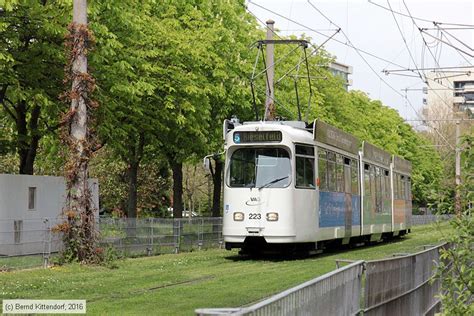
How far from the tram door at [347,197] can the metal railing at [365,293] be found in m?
11.3

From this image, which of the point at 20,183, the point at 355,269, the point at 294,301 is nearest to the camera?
the point at 294,301

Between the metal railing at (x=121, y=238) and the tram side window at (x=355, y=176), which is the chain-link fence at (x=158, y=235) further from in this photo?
the tram side window at (x=355, y=176)

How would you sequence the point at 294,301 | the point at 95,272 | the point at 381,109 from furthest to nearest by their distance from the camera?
the point at 381,109, the point at 95,272, the point at 294,301

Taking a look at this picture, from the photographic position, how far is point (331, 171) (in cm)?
2603

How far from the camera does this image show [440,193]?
11.7 meters

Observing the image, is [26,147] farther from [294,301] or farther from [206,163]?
[294,301]

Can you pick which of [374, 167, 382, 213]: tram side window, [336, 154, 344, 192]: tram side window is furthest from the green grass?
[374, 167, 382, 213]: tram side window

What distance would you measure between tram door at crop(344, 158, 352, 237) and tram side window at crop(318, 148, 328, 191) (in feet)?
9.29

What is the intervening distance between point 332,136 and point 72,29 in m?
8.44

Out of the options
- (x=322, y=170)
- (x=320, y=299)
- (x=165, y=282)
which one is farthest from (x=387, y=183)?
(x=320, y=299)

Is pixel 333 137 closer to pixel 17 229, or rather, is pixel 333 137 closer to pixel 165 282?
pixel 17 229

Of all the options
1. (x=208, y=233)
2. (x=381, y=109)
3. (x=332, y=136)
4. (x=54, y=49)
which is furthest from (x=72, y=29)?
(x=381, y=109)

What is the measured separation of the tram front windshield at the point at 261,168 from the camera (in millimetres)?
23109

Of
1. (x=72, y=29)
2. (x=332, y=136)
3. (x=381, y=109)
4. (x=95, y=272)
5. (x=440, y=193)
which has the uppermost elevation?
(x=381, y=109)
